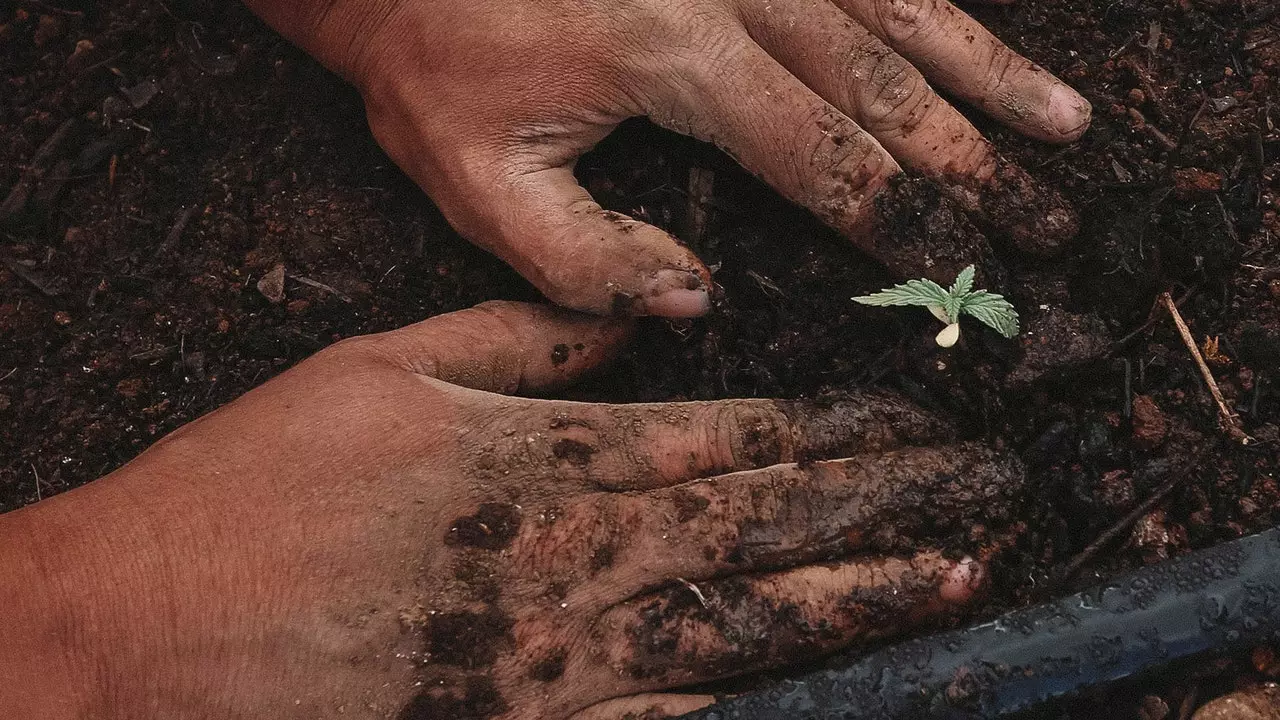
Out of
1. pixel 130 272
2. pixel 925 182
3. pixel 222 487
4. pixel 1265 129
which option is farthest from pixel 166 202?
pixel 1265 129

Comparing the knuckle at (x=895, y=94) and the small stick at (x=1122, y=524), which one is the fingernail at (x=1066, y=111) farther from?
the small stick at (x=1122, y=524)

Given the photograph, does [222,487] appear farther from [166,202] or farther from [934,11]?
[934,11]

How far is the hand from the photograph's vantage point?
1.81 meters

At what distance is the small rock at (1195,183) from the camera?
2.15 meters

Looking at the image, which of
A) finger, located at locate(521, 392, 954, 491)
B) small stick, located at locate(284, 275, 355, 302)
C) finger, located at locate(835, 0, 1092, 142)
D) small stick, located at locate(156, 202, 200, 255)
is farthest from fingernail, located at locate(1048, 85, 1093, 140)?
small stick, located at locate(156, 202, 200, 255)

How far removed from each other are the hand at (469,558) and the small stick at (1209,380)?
0.50m

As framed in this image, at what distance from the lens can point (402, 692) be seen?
1.81 metres

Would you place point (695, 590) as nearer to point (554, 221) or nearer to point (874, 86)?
point (554, 221)

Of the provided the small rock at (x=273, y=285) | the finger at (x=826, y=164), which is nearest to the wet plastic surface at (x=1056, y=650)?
the finger at (x=826, y=164)

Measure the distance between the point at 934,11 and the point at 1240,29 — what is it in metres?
0.85

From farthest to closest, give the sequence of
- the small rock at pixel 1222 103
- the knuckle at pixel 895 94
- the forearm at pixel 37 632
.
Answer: the small rock at pixel 1222 103, the knuckle at pixel 895 94, the forearm at pixel 37 632

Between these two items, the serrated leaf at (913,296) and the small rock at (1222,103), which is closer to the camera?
the serrated leaf at (913,296)

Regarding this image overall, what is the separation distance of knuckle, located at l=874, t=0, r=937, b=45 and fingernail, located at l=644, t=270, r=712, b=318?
2.87ft

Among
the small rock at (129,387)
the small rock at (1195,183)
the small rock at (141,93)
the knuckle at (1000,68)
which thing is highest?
the knuckle at (1000,68)
